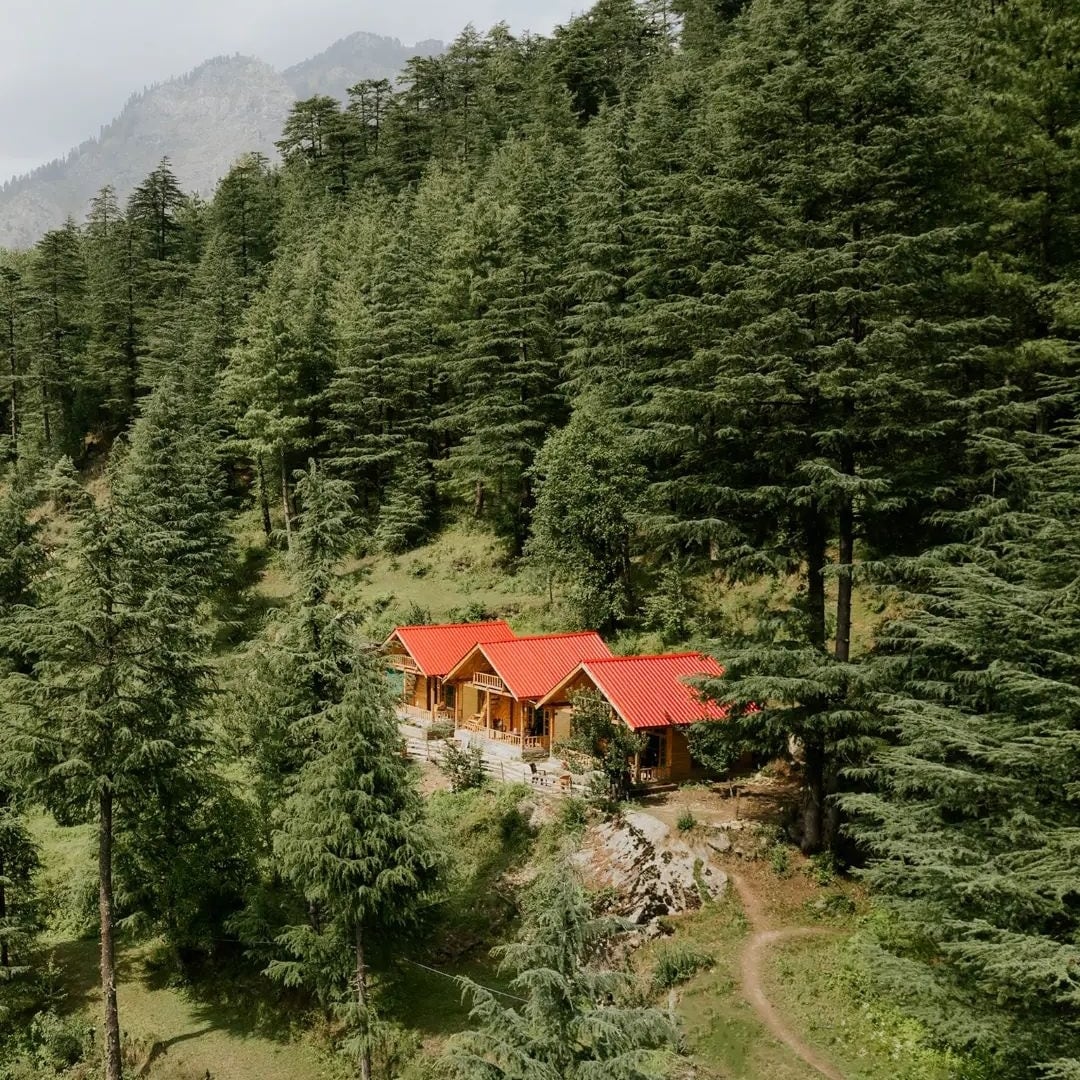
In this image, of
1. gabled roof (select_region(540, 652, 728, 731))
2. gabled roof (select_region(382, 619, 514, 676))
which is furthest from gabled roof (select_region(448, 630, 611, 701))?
gabled roof (select_region(382, 619, 514, 676))

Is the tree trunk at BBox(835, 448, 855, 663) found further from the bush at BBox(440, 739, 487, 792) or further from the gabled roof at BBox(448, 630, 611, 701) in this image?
the bush at BBox(440, 739, 487, 792)

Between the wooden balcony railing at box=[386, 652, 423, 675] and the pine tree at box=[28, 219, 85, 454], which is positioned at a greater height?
the pine tree at box=[28, 219, 85, 454]

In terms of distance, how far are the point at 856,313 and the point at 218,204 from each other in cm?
6453

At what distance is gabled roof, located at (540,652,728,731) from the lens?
25.4 m

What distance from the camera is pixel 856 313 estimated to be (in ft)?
60.6

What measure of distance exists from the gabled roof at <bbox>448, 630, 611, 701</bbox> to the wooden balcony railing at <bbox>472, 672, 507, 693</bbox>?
0.67 meters

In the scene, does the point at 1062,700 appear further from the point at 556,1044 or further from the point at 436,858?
the point at 436,858

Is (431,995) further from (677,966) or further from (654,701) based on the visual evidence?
(654,701)

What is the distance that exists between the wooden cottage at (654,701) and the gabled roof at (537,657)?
1050 millimetres

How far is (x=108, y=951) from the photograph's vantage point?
63.4 ft

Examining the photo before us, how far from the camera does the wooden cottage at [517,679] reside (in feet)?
97.3

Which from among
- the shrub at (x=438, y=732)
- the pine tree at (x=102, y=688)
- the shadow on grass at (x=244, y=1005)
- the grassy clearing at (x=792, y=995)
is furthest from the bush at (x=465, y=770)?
the pine tree at (x=102, y=688)

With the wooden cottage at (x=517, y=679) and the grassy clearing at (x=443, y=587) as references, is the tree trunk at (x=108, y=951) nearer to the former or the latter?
the wooden cottage at (x=517, y=679)

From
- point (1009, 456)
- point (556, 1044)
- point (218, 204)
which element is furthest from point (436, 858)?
point (218, 204)
